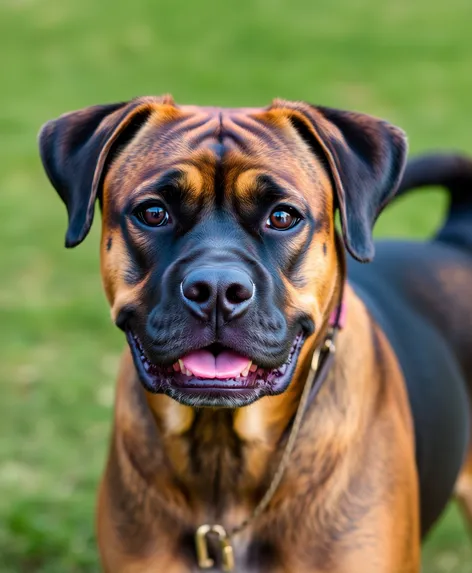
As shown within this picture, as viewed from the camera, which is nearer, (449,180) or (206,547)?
(206,547)

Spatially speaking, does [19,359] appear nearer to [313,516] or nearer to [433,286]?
[433,286]

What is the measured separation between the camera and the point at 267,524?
327cm

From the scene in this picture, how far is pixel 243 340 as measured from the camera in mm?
2914

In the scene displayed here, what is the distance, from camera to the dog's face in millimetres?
2924

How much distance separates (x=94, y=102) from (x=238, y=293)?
361 inches

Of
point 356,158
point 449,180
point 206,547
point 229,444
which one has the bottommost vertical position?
point 206,547

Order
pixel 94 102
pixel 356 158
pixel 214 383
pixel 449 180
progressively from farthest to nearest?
pixel 94 102, pixel 449 180, pixel 356 158, pixel 214 383

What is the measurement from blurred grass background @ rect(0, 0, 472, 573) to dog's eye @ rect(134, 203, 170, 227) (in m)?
1.99

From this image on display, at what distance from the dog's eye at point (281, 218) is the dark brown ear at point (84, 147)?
1.71 feet

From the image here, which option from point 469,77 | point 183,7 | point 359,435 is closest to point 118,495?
point 359,435

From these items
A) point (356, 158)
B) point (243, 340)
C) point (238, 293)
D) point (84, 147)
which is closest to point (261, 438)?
point (243, 340)

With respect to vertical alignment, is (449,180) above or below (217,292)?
below

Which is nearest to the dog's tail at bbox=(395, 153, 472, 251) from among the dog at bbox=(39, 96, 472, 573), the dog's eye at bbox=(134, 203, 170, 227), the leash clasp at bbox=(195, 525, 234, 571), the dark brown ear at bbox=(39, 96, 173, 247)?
the dog at bbox=(39, 96, 472, 573)

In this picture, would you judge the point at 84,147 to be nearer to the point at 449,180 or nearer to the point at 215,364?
the point at 215,364
